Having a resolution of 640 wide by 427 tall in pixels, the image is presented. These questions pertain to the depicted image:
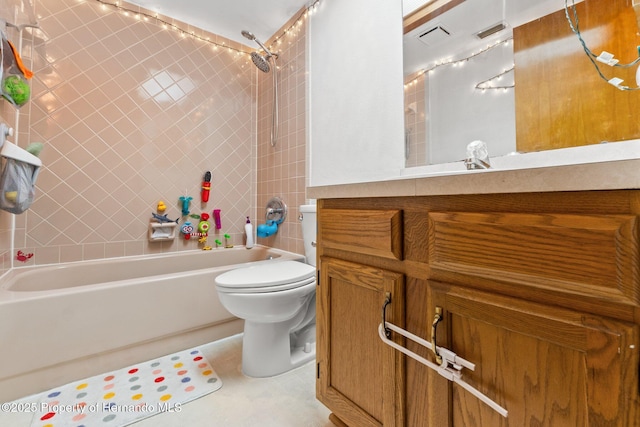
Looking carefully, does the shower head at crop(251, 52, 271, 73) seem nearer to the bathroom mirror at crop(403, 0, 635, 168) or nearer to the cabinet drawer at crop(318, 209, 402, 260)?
the bathroom mirror at crop(403, 0, 635, 168)

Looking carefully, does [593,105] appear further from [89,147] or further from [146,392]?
[89,147]

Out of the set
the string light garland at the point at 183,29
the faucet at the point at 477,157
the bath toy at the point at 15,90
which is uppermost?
the string light garland at the point at 183,29

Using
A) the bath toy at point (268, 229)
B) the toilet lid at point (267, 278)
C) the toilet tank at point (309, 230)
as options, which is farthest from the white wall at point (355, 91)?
the toilet lid at point (267, 278)

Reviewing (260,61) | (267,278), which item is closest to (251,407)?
(267,278)

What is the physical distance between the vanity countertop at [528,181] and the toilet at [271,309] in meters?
0.72

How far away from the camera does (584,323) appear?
1.28ft

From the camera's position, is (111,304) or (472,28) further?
(111,304)

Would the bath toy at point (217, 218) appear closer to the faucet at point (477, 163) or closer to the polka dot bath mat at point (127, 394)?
the polka dot bath mat at point (127, 394)

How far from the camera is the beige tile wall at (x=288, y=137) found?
203 cm

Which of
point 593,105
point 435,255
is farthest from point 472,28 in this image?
point 435,255

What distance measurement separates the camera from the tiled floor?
39.6 inches

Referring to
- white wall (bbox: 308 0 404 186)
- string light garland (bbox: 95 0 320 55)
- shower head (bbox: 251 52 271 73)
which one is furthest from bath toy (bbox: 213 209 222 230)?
string light garland (bbox: 95 0 320 55)

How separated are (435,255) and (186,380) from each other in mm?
1261

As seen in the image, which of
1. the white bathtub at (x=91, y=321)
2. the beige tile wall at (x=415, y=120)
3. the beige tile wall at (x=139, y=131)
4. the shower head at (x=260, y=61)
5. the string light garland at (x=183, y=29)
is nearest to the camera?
the white bathtub at (x=91, y=321)
